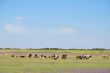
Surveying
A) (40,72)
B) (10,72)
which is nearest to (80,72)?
(40,72)

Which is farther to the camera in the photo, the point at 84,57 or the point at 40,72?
the point at 84,57

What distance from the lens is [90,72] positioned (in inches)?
1081

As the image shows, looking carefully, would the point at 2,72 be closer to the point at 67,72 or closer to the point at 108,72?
the point at 67,72

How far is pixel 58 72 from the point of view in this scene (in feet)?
89.4

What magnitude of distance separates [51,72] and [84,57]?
1011 inches

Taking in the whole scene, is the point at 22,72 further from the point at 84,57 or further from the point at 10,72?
the point at 84,57

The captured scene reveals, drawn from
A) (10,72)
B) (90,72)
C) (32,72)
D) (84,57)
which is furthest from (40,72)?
(84,57)

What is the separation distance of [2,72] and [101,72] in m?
8.03

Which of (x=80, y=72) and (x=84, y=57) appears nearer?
(x=80, y=72)

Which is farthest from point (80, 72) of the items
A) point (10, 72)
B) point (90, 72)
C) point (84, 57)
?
point (84, 57)

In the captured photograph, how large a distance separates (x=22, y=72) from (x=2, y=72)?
1.57m

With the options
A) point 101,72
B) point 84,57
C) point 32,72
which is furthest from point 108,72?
point 84,57

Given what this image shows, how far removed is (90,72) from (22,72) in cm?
550

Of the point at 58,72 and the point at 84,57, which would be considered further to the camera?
the point at 84,57
